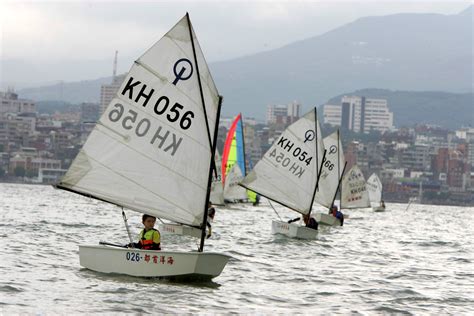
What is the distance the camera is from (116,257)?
75.3ft

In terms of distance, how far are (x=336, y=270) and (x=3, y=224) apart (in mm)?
18968

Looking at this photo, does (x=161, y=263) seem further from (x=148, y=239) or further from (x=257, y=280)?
(x=257, y=280)

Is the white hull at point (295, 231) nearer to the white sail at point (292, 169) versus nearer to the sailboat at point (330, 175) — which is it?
the white sail at point (292, 169)

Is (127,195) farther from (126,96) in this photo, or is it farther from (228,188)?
(228,188)

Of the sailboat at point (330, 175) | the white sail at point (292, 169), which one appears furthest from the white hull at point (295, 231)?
the sailboat at point (330, 175)

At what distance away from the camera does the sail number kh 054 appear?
42.7 meters

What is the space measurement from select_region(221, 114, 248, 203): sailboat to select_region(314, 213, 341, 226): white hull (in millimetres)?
22561

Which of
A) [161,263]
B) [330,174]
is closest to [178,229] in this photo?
[161,263]

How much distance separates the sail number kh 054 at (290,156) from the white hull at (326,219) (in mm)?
9462

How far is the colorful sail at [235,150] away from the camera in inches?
3056

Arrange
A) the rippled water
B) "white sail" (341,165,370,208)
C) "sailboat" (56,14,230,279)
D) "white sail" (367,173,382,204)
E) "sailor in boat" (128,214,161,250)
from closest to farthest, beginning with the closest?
the rippled water, "sailor in boat" (128,214,161,250), "sailboat" (56,14,230,279), "white sail" (341,165,370,208), "white sail" (367,173,382,204)

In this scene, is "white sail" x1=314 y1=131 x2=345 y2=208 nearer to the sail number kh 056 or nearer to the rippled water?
the rippled water

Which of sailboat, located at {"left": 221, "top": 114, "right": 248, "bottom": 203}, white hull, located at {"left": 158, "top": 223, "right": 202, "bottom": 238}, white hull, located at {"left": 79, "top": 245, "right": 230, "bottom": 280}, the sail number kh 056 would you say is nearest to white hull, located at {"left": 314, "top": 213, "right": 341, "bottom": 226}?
white hull, located at {"left": 158, "top": 223, "right": 202, "bottom": 238}

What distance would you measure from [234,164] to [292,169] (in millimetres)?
33751
